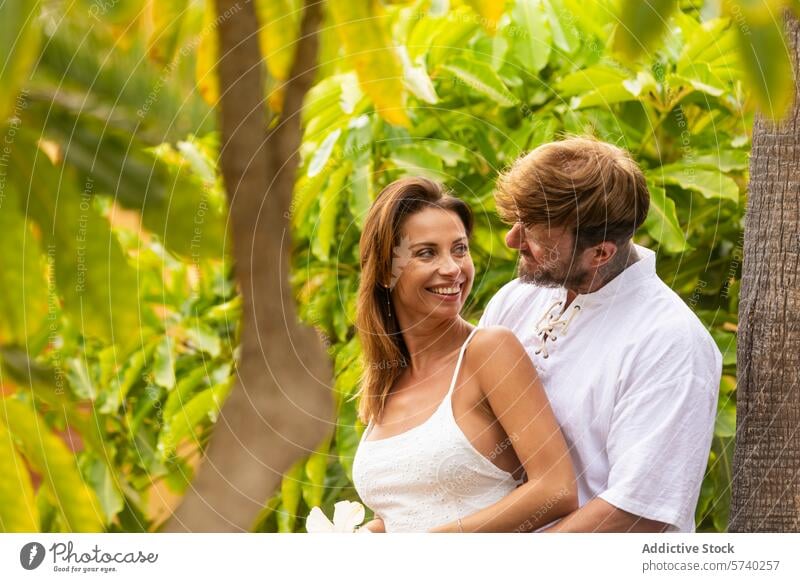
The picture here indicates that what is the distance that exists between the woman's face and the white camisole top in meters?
0.07

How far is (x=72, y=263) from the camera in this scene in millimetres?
717

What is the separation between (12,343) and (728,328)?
1.18 metres

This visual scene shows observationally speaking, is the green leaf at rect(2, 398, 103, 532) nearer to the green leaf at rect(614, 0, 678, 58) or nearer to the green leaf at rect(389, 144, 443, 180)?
the green leaf at rect(614, 0, 678, 58)

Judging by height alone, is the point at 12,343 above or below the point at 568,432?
above

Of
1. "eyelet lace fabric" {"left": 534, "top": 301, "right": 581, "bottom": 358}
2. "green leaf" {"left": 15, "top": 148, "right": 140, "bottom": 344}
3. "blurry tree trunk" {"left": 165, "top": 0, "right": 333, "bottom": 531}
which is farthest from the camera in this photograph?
"eyelet lace fabric" {"left": 534, "top": 301, "right": 581, "bottom": 358}

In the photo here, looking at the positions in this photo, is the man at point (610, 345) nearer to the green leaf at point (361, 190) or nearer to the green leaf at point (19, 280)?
the green leaf at point (361, 190)

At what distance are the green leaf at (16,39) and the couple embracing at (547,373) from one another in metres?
0.67

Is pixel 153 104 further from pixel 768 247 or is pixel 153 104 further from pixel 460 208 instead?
pixel 768 247

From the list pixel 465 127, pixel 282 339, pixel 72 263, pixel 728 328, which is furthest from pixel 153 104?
pixel 728 328

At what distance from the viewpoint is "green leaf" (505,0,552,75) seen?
4.52ft

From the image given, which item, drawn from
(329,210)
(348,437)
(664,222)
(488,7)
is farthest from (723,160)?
(488,7)

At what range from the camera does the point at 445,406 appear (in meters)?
1.32
